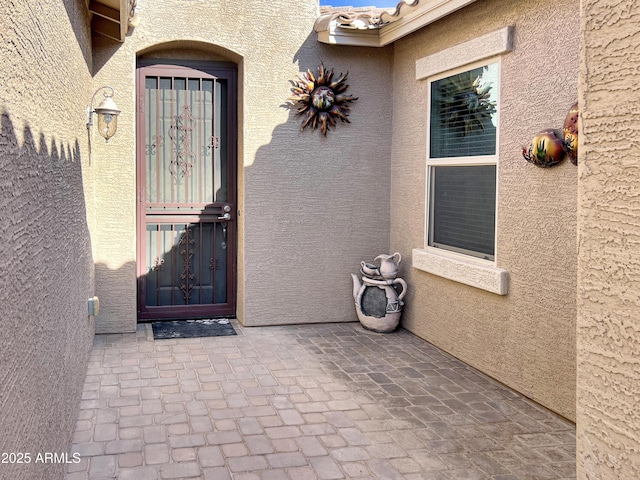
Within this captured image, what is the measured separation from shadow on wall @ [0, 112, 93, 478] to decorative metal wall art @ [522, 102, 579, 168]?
9.89 feet

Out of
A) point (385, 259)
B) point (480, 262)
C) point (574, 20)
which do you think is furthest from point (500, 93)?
point (385, 259)

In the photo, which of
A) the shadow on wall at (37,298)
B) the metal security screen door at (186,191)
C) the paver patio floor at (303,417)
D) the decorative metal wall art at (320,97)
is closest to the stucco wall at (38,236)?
the shadow on wall at (37,298)

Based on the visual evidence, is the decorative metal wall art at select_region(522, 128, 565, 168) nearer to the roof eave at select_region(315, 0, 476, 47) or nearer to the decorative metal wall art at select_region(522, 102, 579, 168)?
the decorative metal wall art at select_region(522, 102, 579, 168)

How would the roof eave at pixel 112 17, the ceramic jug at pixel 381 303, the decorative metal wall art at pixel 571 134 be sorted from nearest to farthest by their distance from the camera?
the decorative metal wall art at pixel 571 134 → the roof eave at pixel 112 17 → the ceramic jug at pixel 381 303

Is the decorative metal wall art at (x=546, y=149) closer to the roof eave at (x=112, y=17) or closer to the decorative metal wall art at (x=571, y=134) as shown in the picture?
the decorative metal wall art at (x=571, y=134)

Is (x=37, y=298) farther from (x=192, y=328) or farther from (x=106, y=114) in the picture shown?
(x=192, y=328)

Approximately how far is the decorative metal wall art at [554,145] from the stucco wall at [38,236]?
3.01 meters

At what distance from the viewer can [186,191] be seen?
732 cm

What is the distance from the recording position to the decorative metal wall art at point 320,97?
7141 millimetres

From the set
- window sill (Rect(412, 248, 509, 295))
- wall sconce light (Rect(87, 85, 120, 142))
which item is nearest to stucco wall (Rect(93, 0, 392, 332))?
wall sconce light (Rect(87, 85, 120, 142))

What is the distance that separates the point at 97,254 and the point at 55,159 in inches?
140

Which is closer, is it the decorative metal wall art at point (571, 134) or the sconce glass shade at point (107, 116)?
the decorative metal wall art at point (571, 134)

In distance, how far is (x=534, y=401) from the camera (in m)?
4.99

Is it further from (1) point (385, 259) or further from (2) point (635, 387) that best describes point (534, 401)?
(2) point (635, 387)
